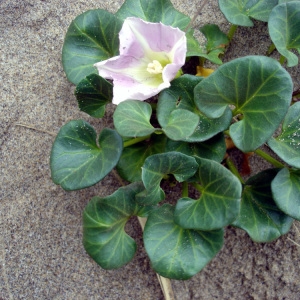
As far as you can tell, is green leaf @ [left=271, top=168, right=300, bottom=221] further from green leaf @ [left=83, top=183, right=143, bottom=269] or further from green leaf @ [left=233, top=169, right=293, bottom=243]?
green leaf @ [left=83, top=183, right=143, bottom=269]

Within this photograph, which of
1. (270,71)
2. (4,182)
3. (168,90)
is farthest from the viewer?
(4,182)

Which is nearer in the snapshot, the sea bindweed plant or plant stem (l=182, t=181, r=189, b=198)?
the sea bindweed plant

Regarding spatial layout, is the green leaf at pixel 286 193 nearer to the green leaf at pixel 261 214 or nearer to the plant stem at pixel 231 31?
the green leaf at pixel 261 214

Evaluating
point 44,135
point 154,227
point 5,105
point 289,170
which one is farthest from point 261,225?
point 5,105

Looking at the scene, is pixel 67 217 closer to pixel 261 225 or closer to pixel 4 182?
pixel 4 182

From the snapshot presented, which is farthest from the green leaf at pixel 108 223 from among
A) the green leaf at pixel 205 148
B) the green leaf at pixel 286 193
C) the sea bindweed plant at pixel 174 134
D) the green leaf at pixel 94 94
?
the green leaf at pixel 286 193

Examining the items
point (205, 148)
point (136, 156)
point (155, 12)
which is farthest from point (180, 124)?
point (155, 12)

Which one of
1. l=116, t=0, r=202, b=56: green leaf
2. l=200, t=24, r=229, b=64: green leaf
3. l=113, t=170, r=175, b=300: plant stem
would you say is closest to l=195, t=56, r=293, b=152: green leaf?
l=116, t=0, r=202, b=56: green leaf
